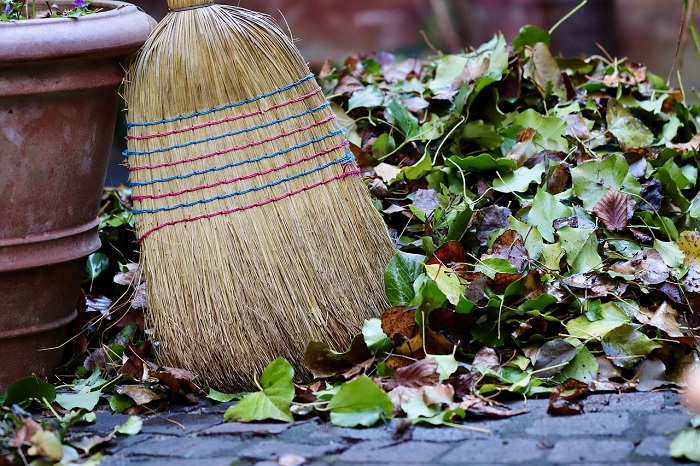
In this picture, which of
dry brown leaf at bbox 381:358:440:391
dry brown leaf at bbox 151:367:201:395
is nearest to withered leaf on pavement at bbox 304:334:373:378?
dry brown leaf at bbox 381:358:440:391

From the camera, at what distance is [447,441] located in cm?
171

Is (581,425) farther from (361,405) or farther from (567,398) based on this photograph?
(361,405)

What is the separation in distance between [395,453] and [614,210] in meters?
1.02

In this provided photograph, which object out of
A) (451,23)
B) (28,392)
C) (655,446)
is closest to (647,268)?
(655,446)

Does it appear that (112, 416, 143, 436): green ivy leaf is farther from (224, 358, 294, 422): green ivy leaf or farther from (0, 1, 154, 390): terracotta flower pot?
(0, 1, 154, 390): terracotta flower pot

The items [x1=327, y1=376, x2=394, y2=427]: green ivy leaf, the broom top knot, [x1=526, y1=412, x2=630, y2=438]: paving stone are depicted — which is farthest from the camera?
the broom top knot

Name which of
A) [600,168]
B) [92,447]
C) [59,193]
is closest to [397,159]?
[600,168]

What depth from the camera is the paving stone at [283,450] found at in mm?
1695

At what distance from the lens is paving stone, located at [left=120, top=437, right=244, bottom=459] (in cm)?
173

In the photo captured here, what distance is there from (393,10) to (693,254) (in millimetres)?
4532

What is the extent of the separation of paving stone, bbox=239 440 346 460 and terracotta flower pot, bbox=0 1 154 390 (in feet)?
2.56

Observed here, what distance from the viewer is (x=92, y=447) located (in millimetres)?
1803

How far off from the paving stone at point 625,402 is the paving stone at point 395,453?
1.13 ft

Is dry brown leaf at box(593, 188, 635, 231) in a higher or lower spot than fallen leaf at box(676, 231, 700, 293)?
higher
